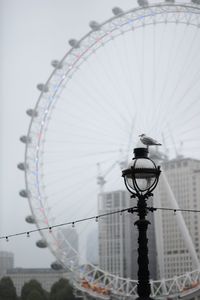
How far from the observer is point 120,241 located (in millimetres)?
109625

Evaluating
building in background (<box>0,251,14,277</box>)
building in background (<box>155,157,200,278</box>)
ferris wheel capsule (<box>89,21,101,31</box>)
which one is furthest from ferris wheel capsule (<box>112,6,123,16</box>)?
building in background (<box>0,251,14,277</box>)

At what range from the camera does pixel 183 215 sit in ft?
328

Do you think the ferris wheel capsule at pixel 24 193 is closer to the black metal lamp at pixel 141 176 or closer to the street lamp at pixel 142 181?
the street lamp at pixel 142 181

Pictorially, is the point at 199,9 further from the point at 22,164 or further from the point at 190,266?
the point at 190,266

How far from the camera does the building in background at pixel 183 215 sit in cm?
9625

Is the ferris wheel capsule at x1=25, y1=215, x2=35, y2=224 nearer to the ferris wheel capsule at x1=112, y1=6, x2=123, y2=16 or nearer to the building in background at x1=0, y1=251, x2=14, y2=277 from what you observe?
the ferris wheel capsule at x1=112, y1=6, x2=123, y2=16

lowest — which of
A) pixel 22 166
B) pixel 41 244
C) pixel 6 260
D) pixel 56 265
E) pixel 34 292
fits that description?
pixel 34 292

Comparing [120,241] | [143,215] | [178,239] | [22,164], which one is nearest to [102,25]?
[22,164]

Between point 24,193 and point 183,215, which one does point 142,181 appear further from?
point 183,215

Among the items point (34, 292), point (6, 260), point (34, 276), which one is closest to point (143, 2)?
point (34, 292)

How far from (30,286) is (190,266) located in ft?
80.3

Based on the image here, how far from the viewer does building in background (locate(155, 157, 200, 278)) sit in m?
96.2

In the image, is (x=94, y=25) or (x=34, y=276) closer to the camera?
(x=94, y=25)

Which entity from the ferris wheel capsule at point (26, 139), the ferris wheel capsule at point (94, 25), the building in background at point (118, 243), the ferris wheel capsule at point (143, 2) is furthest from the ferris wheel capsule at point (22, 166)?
the building in background at point (118, 243)
